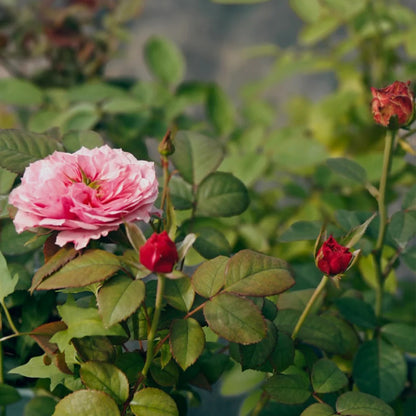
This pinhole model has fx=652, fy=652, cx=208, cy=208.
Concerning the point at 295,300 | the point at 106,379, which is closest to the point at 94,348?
the point at 106,379

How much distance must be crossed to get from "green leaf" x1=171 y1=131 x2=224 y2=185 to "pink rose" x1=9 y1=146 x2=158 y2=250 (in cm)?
14

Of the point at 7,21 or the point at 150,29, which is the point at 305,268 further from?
the point at 150,29

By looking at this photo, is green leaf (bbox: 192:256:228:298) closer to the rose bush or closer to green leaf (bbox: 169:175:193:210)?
the rose bush

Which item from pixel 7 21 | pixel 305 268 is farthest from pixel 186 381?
pixel 7 21

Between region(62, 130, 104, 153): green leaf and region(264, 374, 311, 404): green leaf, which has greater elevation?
region(62, 130, 104, 153): green leaf

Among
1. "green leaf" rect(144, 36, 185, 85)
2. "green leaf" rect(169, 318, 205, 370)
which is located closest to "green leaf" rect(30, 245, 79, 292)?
"green leaf" rect(169, 318, 205, 370)

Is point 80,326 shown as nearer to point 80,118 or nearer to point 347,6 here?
point 80,118

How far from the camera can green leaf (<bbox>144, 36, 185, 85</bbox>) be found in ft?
4.22

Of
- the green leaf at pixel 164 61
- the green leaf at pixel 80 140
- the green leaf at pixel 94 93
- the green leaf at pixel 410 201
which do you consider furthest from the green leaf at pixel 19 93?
the green leaf at pixel 410 201

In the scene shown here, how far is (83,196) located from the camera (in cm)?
53

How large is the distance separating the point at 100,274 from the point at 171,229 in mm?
68

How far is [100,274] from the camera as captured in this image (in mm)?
511

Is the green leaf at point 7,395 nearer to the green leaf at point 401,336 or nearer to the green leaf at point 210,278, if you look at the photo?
the green leaf at point 210,278

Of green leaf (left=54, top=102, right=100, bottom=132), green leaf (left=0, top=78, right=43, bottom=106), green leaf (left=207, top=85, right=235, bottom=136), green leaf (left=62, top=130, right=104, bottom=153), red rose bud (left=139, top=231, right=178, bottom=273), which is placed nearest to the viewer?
red rose bud (left=139, top=231, right=178, bottom=273)
